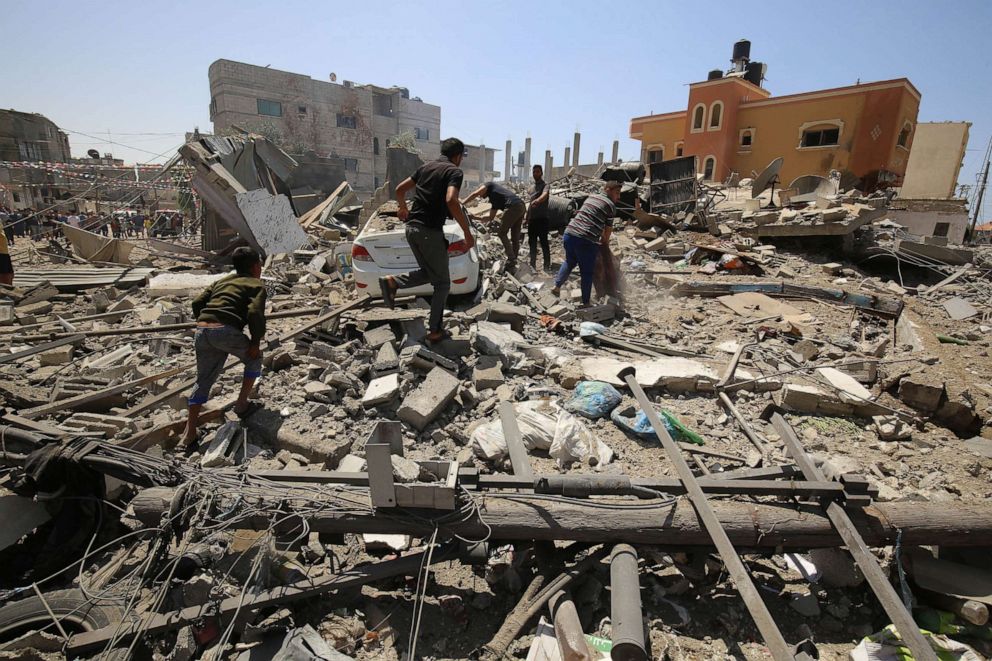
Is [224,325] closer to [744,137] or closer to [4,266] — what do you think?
[4,266]

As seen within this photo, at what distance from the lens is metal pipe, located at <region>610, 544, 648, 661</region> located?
6.04ft

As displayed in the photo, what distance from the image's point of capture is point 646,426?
3.67 meters

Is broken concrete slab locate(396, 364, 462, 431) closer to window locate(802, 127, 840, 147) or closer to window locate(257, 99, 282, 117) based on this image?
window locate(802, 127, 840, 147)

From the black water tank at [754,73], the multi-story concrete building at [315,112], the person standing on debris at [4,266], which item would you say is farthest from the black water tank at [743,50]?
the person standing on debris at [4,266]

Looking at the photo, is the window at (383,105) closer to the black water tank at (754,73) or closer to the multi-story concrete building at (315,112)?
the multi-story concrete building at (315,112)

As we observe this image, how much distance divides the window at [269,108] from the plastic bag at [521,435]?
42160 mm

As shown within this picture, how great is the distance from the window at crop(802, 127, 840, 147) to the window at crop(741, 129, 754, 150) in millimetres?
2428

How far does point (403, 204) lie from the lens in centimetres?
473

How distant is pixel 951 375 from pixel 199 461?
6.78 metres

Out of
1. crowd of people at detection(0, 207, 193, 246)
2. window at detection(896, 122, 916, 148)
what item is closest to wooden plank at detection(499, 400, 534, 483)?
crowd of people at detection(0, 207, 193, 246)

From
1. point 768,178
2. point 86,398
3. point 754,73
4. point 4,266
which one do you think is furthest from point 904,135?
point 4,266

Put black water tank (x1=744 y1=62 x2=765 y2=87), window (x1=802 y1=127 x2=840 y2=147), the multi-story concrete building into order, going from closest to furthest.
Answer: window (x1=802 y1=127 x2=840 y2=147)
black water tank (x1=744 y1=62 x2=765 y2=87)
the multi-story concrete building

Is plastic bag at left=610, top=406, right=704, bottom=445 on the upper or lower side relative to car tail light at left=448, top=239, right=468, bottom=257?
lower

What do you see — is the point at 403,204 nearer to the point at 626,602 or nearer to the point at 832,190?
the point at 626,602
